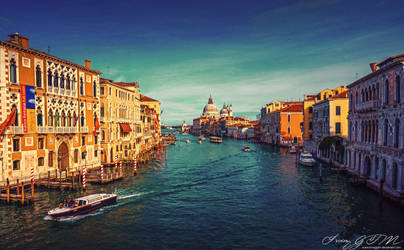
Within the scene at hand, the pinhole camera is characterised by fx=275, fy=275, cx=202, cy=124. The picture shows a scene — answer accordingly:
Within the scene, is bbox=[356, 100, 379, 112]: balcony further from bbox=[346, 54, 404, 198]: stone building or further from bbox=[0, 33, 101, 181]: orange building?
bbox=[0, 33, 101, 181]: orange building

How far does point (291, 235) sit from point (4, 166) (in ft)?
82.2

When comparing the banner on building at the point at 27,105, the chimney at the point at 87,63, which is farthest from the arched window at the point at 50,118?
the chimney at the point at 87,63

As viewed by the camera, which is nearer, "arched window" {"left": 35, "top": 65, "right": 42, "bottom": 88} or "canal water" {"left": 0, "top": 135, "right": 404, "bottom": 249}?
"canal water" {"left": 0, "top": 135, "right": 404, "bottom": 249}

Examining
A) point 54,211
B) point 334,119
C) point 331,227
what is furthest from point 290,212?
point 334,119

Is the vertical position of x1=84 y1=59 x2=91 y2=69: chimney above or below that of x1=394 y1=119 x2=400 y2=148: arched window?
above

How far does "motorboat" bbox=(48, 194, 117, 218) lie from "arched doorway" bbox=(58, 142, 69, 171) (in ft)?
37.8

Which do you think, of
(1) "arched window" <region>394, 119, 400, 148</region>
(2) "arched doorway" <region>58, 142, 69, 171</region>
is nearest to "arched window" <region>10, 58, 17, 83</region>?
(2) "arched doorway" <region>58, 142, 69, 171</region>

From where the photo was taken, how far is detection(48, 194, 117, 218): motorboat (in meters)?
20.3

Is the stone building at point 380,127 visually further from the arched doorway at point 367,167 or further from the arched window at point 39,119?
the arched window at point 39,119

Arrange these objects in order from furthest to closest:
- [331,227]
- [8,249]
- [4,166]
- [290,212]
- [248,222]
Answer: [4,166] < [290,212] < [248,222] < [331,227] < [8,249]

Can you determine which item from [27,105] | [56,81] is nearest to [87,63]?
[56,81]

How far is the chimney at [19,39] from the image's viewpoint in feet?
90.0

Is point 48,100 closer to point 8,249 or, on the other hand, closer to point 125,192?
point 125,192

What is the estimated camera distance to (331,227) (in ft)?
63.3
